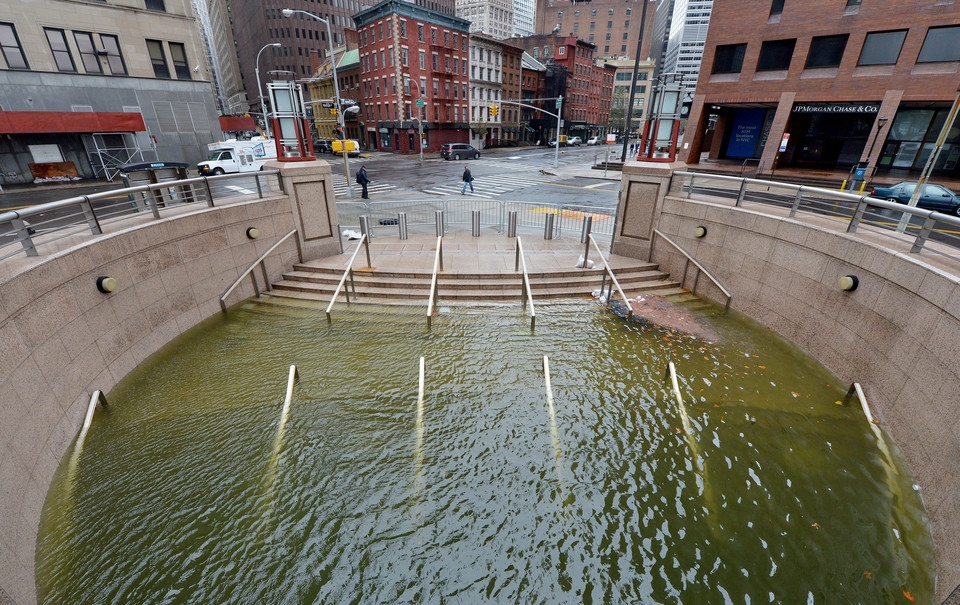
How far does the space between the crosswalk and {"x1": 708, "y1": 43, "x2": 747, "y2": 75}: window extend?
16675mm

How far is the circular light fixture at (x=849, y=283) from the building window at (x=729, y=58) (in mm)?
32197

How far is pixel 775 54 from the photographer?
30.1m

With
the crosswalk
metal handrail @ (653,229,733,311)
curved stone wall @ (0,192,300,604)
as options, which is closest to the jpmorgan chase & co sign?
the crosswalk

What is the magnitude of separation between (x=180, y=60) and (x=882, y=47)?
166ft

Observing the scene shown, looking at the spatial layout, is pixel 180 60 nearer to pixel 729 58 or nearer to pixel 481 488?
pixel 481 488

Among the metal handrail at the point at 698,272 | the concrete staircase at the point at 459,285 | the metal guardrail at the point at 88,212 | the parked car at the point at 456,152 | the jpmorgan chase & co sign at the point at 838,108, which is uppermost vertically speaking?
the jpmorgan chase & co sign at the point at 838,108

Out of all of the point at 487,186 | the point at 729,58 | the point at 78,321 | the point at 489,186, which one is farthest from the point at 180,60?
the point at 729,58

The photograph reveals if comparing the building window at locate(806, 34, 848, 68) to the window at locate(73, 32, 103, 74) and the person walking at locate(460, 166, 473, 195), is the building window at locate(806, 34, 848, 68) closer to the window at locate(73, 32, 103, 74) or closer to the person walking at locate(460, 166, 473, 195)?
the person walking at locate(460, 166, 473, 195)

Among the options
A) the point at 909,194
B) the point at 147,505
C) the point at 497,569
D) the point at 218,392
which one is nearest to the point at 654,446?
the point at 497,569

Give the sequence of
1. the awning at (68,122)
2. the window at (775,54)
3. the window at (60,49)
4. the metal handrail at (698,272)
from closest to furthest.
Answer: the metal handrail at (698,272) < the awning at (68,122) < the window at (60,49) < the window at (775,54)

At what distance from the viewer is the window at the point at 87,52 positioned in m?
28.8

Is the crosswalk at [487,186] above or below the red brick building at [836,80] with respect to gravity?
below

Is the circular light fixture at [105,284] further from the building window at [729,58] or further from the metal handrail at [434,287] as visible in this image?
the building window at [729,58]

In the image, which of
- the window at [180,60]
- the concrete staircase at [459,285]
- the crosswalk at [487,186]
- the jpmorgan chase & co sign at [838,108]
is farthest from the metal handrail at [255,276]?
the jpmorgan chase & co sign at [838,108]
